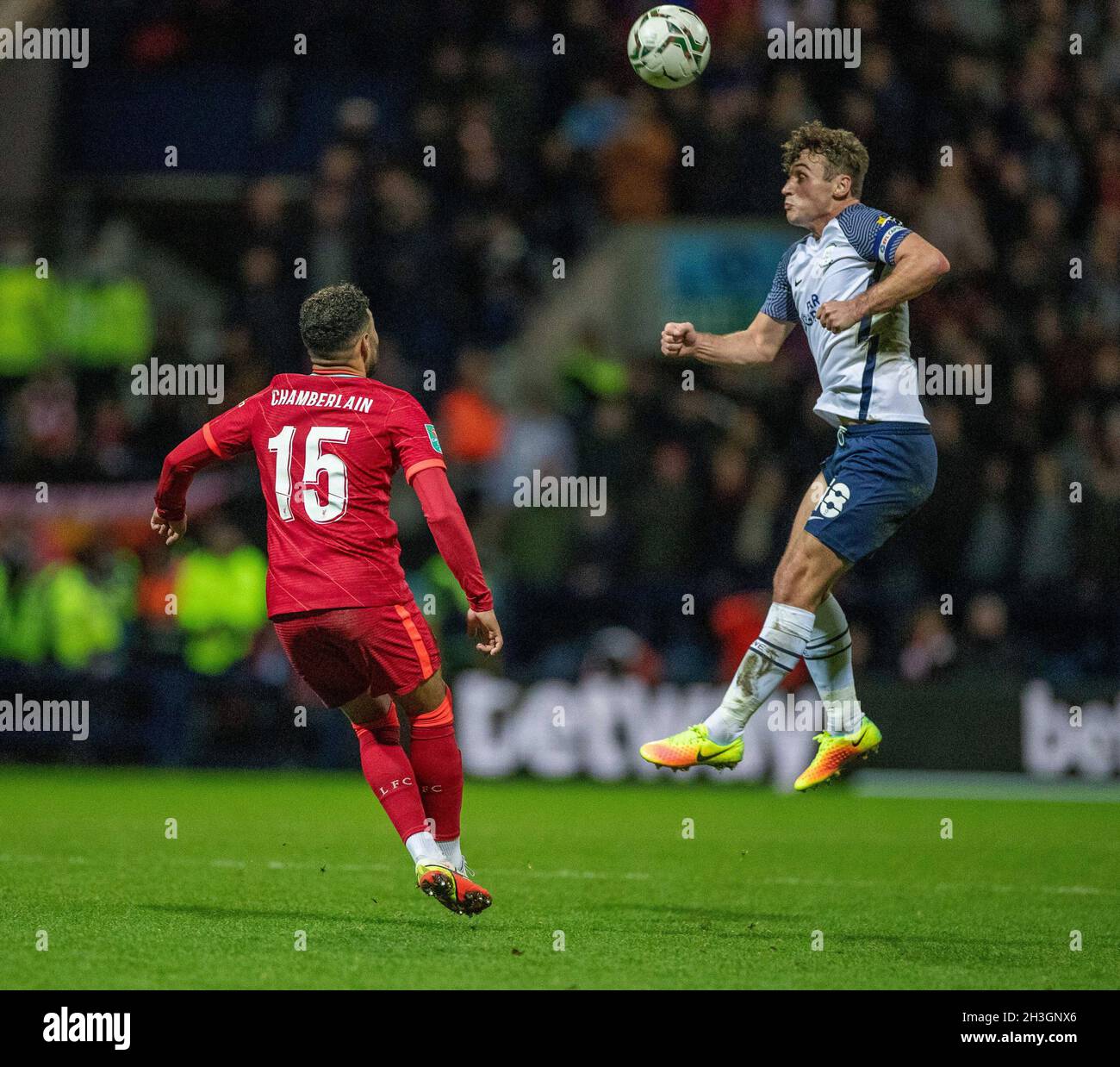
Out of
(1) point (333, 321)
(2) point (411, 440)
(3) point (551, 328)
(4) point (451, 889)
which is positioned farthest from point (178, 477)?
(3) point (551, 328)

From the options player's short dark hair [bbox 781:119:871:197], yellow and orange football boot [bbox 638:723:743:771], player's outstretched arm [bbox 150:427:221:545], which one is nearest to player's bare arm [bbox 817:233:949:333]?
player's short dark hair [bbox 781:119:871:197]

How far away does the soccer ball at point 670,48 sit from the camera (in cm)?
870

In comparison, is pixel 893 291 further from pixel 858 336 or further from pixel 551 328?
pixel 551 328

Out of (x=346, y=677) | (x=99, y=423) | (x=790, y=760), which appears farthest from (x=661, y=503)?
(x=346, y=677)

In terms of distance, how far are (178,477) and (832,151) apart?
2.96m

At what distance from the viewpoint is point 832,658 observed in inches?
320

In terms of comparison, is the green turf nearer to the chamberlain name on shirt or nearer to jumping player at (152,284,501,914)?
jumping player at (152,284,501,914)

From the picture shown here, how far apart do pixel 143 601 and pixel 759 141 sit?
6.72 metres

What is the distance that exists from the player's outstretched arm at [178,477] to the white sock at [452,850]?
64.9 inches

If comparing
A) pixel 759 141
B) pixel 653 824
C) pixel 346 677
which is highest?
pixel 759 141

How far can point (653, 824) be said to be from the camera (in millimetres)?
11914

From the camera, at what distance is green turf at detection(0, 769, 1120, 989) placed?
666cm

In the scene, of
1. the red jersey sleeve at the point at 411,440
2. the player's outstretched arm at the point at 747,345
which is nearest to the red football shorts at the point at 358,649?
the red jersey sleeve at the point at 411,440
